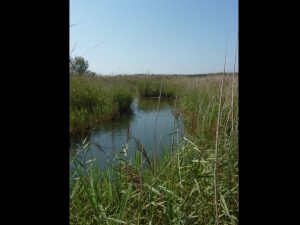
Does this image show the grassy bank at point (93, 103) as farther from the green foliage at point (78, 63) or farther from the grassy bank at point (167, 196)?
the grassy bank at point (167, 196)

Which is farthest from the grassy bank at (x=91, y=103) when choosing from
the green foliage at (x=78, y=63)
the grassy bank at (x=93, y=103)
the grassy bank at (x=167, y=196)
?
the grassy bank at (x=167, y=196)

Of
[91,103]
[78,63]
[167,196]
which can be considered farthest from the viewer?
[91,103]

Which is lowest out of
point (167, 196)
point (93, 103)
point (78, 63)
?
point (167, 196)

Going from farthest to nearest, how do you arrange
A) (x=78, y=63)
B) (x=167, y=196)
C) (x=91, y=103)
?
(x=91, y=103)
(x=78, y=63)
(x=167, y=196)

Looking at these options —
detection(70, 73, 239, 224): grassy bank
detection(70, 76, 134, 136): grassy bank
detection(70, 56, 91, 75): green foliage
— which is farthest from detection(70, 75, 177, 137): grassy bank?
detection(70, 73, 239, 224): grassy bank

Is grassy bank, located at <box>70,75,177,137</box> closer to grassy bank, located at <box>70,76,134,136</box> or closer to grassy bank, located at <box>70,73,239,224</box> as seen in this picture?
grassy bank, located at <box>70,76,134,136</box>

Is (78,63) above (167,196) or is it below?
above

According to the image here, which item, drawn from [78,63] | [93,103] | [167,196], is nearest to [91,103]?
[93,103]

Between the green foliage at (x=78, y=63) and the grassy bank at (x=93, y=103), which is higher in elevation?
the green foliage at (x=78, y=63)

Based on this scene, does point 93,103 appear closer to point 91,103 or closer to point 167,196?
point 91,103

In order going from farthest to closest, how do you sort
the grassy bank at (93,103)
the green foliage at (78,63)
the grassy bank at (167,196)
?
the grassy bank at (93,103) < the green foliage at (78,63) < the grassy bank at (167,196)
